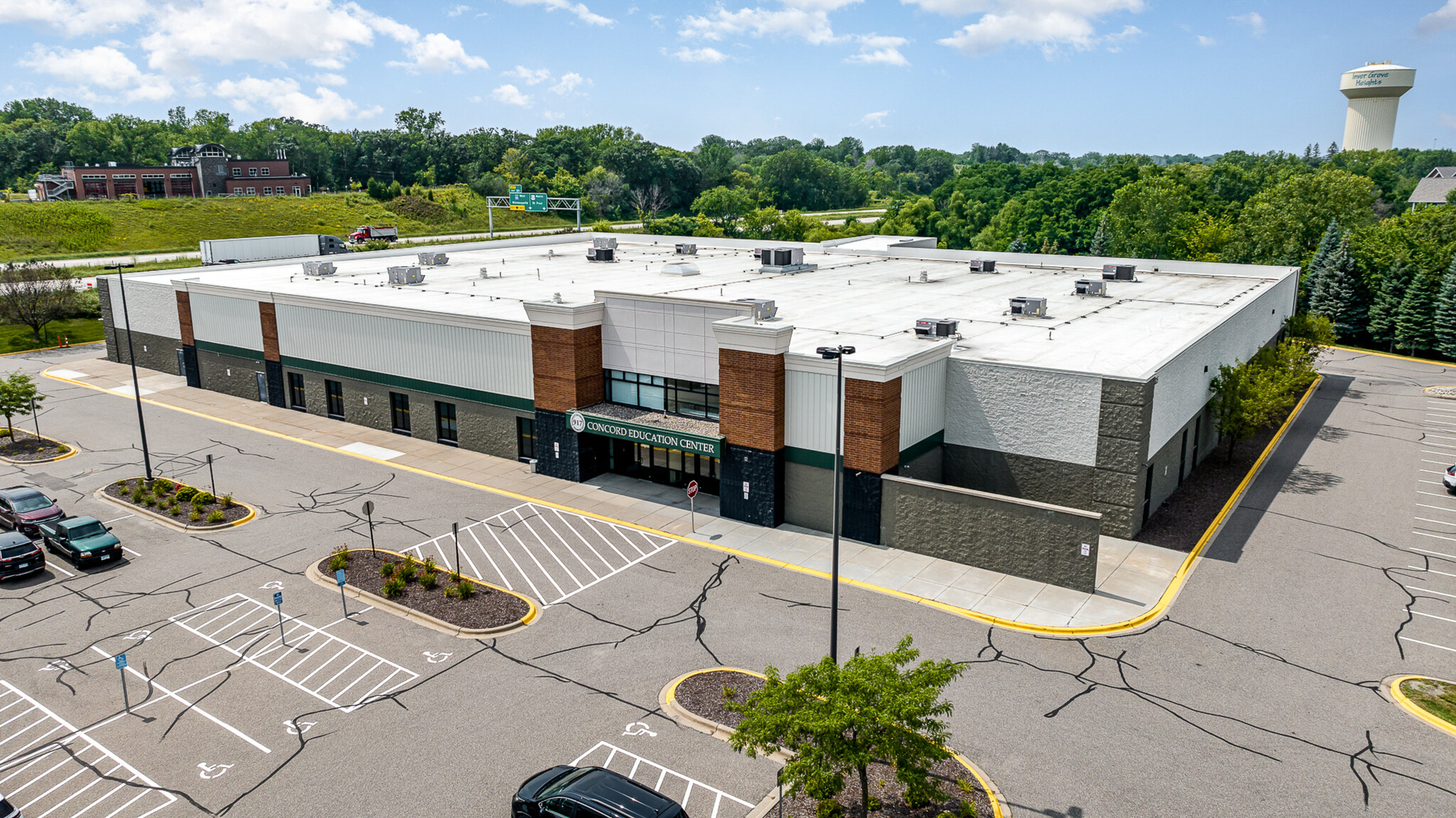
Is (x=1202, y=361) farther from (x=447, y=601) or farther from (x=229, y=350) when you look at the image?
(x=229, y=350)

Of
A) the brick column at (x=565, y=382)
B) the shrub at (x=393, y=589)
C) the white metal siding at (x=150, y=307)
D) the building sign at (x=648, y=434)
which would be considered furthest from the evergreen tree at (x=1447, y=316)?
the white metal siding at (x=150, y=307)

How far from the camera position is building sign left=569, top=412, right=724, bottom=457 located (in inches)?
1251

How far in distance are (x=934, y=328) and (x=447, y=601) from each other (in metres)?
19.6

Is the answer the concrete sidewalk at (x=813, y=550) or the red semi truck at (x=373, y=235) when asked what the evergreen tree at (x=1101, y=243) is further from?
the red semi truck at (x=373, y=235)

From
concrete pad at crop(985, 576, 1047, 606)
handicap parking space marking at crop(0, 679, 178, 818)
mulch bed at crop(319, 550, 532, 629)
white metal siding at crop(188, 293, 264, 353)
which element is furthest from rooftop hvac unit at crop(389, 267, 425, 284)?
concrete pad at crop(985, 576, 1047, 606)

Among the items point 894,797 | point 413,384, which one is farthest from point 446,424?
point 894,797

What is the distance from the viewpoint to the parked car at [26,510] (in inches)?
1183

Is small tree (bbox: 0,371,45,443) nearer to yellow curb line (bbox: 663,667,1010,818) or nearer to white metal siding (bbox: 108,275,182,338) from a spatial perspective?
white metal siding (bbox: 108,275,182,338)

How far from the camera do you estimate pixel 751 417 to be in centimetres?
3097

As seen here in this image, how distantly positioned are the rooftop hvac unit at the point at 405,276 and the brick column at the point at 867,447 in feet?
97.7

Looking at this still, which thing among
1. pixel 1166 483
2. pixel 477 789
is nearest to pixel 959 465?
pixel 1166 483

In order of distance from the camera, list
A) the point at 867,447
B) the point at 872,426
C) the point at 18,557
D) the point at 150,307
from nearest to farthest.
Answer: the point at 18,557 → the point at 872,426 → the point at 867,447 → the point at 150,307

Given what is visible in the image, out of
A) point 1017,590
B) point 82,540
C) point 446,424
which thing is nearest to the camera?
point 1017,590

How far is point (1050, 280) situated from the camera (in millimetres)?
52938
